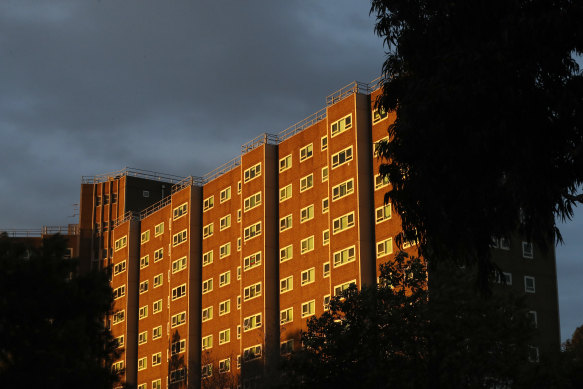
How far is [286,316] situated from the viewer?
334 feet

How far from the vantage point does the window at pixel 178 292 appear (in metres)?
120

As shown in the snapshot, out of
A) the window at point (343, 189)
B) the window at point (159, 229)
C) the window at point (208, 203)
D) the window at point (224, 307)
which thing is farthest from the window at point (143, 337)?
the window at point (343, 189)

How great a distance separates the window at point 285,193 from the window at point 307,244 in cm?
641

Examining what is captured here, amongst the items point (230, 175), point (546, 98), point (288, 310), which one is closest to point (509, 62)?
point (546, 98)

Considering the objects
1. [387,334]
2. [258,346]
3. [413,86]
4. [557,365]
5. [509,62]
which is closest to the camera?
[509,62]

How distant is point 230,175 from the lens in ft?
380

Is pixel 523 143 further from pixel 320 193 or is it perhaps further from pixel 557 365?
pixel 320 193

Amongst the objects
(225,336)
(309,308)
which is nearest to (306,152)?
(309,308)

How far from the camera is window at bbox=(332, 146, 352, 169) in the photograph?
3743 inches

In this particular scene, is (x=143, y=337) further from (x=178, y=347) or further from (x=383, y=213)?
(x=383, y=213)

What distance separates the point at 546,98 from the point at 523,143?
4.61ft

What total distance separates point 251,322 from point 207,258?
14858 millimetres

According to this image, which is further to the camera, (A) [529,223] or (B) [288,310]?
(B) [288,310]

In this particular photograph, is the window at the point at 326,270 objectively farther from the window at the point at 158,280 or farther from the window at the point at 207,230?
the window at the point at 158,280
